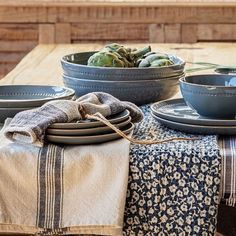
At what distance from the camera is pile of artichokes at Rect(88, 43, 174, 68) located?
62.6 inches

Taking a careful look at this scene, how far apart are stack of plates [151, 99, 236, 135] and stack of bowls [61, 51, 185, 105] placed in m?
0.16

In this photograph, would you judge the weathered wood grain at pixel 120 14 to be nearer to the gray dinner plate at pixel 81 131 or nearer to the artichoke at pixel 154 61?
the artichoke at pixel 154 61

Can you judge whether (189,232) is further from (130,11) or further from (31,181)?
(130,11)

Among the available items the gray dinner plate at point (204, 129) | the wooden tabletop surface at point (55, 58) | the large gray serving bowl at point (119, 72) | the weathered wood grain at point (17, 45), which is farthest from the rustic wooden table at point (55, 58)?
the gray dinner plate at point (204, 129)

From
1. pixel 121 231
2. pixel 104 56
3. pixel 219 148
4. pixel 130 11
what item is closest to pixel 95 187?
pixel 121 231

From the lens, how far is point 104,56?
1594 millimetres

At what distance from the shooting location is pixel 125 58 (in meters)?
1.63

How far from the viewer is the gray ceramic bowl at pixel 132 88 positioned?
159 cm

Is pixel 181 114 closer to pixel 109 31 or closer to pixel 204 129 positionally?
pixel 204 129

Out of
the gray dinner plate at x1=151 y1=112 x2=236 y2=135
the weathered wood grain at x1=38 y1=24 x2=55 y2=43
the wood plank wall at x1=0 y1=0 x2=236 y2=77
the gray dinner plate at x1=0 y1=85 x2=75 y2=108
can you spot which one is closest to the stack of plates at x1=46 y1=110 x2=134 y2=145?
the gray dinner plate at x1=151 y1=112 x2=236 y2=135

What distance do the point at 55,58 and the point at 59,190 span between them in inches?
59.5

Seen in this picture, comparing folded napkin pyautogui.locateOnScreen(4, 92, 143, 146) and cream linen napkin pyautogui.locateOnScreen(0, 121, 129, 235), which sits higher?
folded napkin pyautogui.locateOnScreen(4, 92, 143, 146)

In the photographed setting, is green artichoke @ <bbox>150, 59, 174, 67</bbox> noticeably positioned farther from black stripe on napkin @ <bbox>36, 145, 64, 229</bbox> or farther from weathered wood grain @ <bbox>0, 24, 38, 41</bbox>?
weathered wood grain @ <bbox>0, 24, 38, 41</bbox>

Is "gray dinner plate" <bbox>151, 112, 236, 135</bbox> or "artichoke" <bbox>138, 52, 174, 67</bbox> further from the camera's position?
"artichoke" <bbox>138, 52, 174, 67</bbox>
